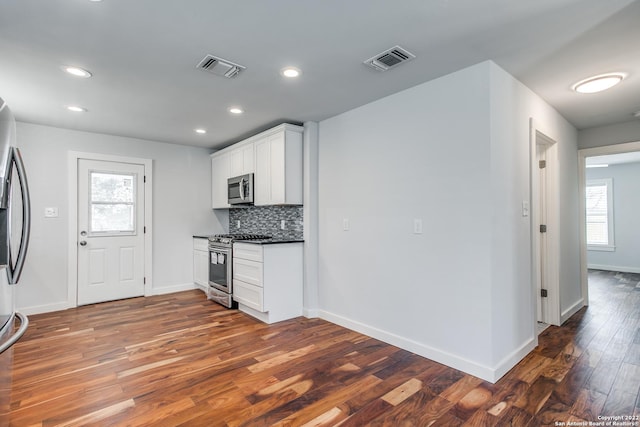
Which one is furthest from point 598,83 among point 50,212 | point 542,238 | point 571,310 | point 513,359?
point 50,212

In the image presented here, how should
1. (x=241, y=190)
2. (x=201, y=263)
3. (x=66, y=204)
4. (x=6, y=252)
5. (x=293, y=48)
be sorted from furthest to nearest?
1. (x=201, y=263)
2. (x=241, y=190)
3. (x=66, y=204)
4. (x=293, y=48)
5. (x=6, y=252)

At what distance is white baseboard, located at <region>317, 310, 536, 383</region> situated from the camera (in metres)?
2.39

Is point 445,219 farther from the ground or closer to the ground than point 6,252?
farther from the ground

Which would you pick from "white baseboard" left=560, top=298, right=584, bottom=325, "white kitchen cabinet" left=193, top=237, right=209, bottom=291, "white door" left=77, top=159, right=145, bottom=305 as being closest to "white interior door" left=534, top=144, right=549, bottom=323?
"white baseboard" left=560, top=298, right=584, bottom=325

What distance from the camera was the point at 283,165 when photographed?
3.86 m

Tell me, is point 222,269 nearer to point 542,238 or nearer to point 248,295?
point 248,295

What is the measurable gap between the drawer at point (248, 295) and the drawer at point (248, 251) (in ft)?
1.05

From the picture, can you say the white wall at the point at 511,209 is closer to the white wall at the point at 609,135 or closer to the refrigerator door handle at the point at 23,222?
the white wall at the point at 609,135

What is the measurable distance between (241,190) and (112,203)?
190 centimetres

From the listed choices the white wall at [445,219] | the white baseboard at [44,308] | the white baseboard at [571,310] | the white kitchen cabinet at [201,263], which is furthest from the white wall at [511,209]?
the white baseboard at [44,308]

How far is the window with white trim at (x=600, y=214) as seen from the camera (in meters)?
6.90

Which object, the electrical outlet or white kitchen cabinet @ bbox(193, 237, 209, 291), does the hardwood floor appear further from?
white kitchen cabinet @ bbox(193, 237, 209, 291)

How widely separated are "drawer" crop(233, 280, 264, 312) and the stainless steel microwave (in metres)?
1.12

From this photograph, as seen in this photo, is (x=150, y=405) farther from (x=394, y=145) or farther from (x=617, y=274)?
(x=617, y=274)
